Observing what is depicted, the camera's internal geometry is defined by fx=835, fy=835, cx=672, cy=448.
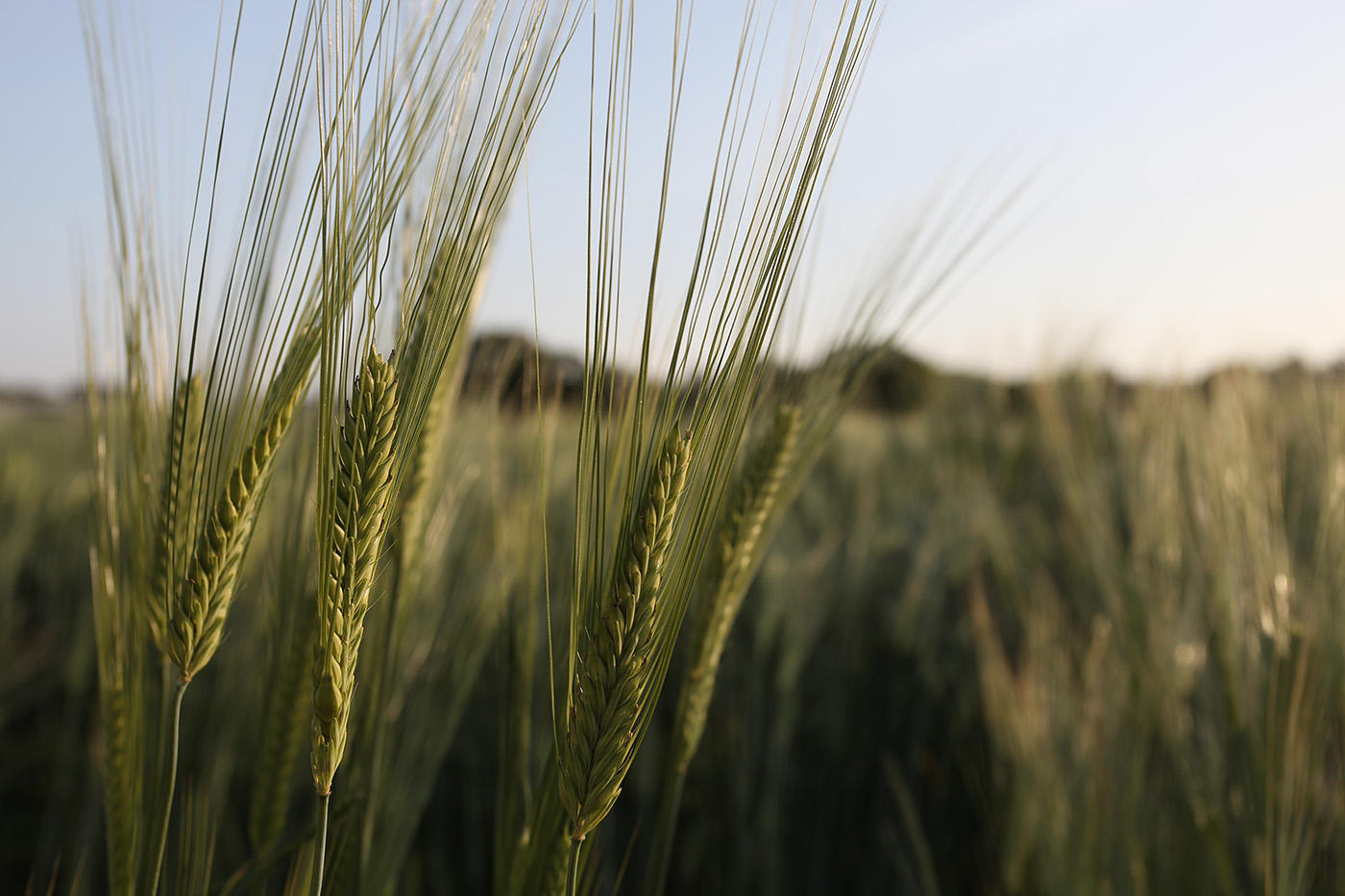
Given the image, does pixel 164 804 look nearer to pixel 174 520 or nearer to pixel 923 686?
pixel 174 520

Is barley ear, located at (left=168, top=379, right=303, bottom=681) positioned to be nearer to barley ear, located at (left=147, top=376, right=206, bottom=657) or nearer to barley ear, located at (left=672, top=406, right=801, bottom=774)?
barley ear, located at (left=147, top=376, right=206, bottom=657)

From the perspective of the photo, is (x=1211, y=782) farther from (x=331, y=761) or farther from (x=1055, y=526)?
(x=1055, y=526)

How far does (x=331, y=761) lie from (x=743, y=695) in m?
1.31

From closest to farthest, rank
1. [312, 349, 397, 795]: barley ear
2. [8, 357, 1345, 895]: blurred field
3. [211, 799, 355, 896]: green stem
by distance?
[312, 349, 397, 795]: barley ear, [211, 799, 355, 896]: green stem, [8, 357, 1345, 895]: blurred field

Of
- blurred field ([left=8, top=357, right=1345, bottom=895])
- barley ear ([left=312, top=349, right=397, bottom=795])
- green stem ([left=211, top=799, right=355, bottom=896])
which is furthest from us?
blurred field ([left=8, top=357, right=1345, bottom=895])

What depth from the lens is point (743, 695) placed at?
5.36 feet

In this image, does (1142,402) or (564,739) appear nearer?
(564,739)

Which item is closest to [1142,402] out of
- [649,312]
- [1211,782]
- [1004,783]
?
[1004,783]

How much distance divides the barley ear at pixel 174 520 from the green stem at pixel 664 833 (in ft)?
1.14

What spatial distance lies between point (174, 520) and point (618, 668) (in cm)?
28

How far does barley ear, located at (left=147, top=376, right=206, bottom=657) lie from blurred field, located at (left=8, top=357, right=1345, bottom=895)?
206 mm

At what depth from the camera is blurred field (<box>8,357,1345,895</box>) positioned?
3.20 feet

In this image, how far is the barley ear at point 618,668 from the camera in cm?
43

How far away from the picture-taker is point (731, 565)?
2.03 ft
